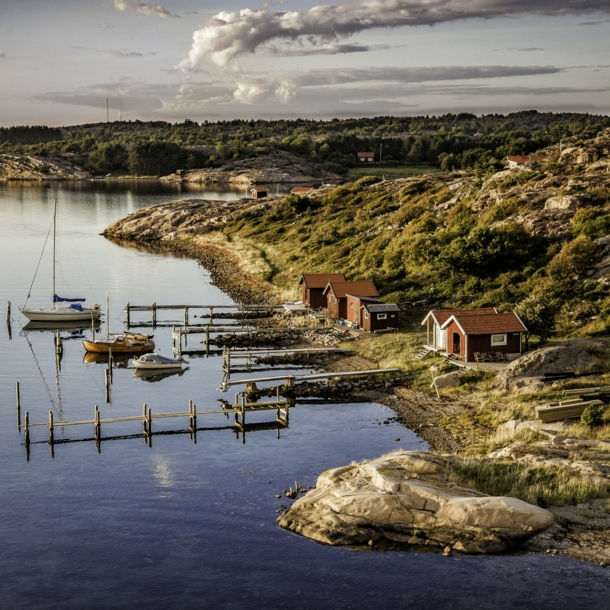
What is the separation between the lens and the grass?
3672 centimetres

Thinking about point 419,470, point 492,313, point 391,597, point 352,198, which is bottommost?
point 391,597

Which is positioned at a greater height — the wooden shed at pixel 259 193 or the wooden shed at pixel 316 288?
the wooden shed at pixel 259 193

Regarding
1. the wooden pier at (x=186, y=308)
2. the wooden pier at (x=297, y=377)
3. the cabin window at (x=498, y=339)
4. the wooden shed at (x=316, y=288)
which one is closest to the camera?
the cabin window at (x=498, y=339)

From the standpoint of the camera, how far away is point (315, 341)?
241 ft

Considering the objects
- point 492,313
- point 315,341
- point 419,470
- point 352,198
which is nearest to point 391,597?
point 419,470

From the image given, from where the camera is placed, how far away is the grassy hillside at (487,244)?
72.6 meters

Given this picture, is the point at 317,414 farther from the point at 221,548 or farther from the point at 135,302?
the point at 135,302

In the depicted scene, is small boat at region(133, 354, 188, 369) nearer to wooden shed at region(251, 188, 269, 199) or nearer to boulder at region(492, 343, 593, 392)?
boulder at region(492, 343, 593, 392)

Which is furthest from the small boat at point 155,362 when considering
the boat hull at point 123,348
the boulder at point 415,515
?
the boulder at point 415,515

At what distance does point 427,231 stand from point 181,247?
59.9 m

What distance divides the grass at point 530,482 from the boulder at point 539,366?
14.0 metres

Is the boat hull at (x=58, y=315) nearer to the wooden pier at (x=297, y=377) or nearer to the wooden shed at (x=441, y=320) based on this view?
the wooden pier at (x=297, y=377)

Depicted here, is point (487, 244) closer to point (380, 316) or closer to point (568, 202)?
point (568, 202)

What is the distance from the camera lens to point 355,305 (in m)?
75.2
